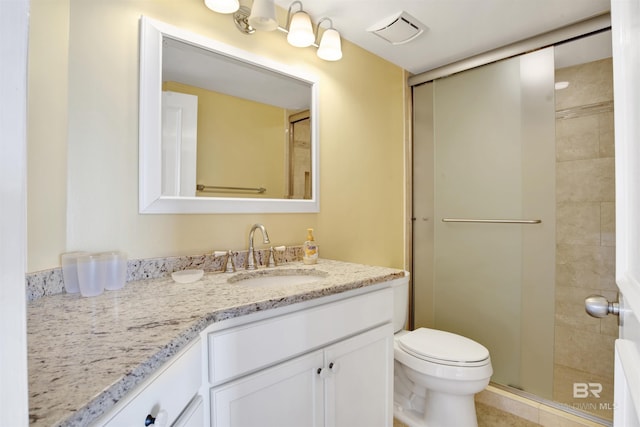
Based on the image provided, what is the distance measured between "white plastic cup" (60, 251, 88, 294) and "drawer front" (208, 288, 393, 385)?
516 mm

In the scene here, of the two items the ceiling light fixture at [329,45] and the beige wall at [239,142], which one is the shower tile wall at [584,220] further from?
the beige wall at [239,142]

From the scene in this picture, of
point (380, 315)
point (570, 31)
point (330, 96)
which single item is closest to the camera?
point (380, 315)

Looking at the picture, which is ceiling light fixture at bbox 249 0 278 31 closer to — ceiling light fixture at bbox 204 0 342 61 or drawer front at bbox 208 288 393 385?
ceiling light fixture at bbox 204 0 342 61

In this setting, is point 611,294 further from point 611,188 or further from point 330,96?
→ point 330,96

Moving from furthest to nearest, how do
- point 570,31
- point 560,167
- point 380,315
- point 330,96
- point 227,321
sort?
point 560,167 < point 330,96 < point 570,31 < point 380,315 < point 227,321

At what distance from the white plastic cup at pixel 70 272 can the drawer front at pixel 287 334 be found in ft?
1.69

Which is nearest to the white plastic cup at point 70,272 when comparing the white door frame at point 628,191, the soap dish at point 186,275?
the soap dish at point 186,275

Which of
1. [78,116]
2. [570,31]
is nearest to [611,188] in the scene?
[570,31]

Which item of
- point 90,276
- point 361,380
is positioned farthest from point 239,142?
point 361,380

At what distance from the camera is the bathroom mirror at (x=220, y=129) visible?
121 centimetres

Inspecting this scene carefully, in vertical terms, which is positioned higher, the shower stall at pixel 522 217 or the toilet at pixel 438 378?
the shower stall at pixel 522 217

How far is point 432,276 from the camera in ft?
7.34

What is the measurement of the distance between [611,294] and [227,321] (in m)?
Result: 2.30

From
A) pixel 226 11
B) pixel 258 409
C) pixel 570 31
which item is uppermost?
pixel 570 31
